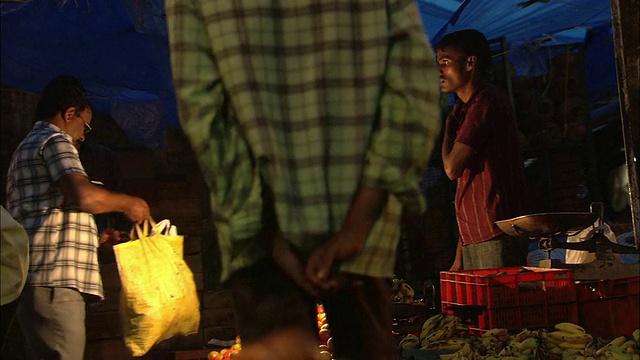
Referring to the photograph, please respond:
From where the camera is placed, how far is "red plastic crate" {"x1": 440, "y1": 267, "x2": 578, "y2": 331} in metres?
4.93

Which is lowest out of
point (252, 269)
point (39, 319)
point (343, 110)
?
point (39, 319)

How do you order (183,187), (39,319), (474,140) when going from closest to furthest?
1. (39,319)
2. (474,140)
3. (183,187)

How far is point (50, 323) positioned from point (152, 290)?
695 millimetres

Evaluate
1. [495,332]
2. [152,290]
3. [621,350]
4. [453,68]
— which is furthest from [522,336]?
[152,290]

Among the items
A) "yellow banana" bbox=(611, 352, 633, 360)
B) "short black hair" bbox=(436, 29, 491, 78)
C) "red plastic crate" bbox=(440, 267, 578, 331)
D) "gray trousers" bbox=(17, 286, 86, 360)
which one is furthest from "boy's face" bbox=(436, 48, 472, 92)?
"gray trousers" bbox=(17, 286, 86, 360)

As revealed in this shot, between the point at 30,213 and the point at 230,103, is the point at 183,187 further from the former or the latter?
the point at 230,103

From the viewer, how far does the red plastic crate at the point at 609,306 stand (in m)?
5.00

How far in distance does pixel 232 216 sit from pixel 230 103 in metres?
0.31

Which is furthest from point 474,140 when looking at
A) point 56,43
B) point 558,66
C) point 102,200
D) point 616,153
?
point 616,153

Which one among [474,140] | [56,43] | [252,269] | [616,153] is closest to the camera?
[252,269]

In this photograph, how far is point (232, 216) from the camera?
1.95 meters

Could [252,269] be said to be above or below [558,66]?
below

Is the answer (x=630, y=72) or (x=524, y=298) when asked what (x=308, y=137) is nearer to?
(x=630, y=72)

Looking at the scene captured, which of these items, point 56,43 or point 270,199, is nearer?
point 270,199
